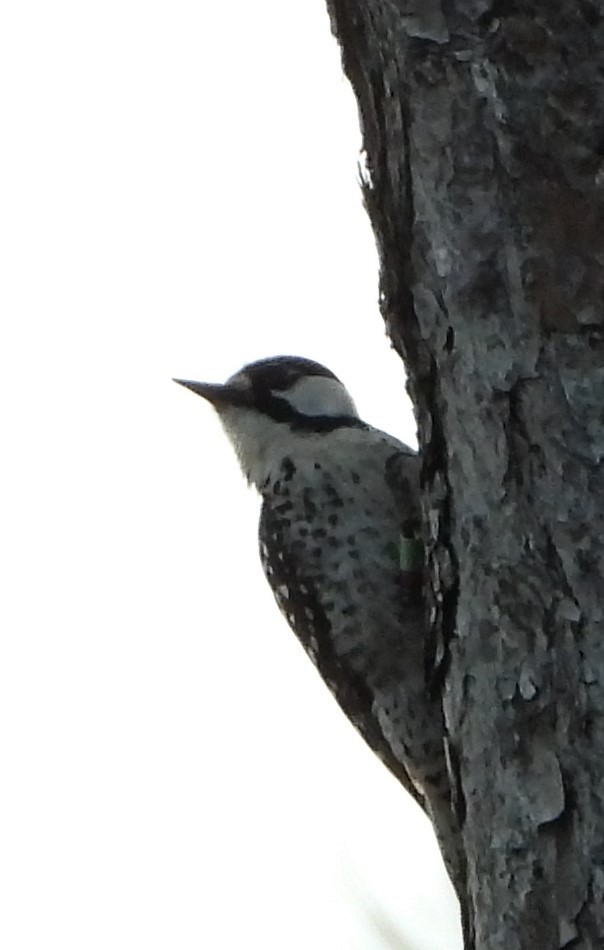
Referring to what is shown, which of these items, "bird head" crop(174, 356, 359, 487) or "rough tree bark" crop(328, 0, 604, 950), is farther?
"bird head" crop(174, 356, 359, 487)

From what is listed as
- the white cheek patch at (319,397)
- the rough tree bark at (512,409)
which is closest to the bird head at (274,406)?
the white cheek patch at (319,397)

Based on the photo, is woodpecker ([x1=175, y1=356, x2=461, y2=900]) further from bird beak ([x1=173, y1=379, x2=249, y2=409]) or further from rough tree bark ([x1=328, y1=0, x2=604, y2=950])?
rough tree bark ([x1=328, y1=0, x2=604, y2=950])

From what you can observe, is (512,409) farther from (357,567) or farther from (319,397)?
(319,397)

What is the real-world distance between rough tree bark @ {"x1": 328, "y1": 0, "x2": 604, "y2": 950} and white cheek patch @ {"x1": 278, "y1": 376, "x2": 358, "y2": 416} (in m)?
0.87

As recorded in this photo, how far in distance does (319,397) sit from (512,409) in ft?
3.49

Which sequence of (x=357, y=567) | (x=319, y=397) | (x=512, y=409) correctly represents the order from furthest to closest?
(x=319, y=397), (x=357, y=567), (x=512, y=409)

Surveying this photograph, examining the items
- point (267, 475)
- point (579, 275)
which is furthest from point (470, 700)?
point (267, 475)

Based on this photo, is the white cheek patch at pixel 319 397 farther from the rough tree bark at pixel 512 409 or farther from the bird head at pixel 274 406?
the rough tree bark at pixel 512 409

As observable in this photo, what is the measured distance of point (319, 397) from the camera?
256 centimetres

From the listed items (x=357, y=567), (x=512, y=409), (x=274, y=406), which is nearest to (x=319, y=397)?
(x=274, y=406)

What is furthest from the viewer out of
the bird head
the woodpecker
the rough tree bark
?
the bird head

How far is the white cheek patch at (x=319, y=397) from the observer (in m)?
2.54

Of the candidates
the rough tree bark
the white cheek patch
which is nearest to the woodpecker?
the white cheek patch

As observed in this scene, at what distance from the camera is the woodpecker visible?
2.20m
